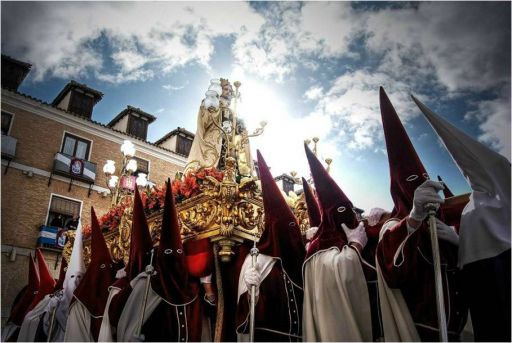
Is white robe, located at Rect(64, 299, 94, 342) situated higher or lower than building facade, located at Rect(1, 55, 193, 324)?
lower

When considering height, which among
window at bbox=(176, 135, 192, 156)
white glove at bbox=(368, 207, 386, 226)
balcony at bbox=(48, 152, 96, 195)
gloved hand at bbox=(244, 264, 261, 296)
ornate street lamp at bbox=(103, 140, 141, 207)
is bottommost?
gloved hand at bbox=(244, 264, 261, 296)

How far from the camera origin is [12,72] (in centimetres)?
1634

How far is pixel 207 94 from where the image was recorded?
569 centimetres

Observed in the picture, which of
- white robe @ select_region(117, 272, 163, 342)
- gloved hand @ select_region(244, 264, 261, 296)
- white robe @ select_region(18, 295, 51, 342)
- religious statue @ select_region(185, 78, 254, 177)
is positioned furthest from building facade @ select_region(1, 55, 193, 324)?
gloved hand @ select_region(244, 264, 261, 296)

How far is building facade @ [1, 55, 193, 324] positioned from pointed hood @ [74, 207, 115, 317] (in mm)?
9825

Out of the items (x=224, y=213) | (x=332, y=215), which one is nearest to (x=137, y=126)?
(x=224, y=213)

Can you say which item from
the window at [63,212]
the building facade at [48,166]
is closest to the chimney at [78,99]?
the building facade at [48,166]

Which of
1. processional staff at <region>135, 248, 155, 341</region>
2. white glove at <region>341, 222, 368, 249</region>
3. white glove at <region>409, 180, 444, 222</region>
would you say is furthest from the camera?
processional staff at <region>135, 248, 155, 341</region>

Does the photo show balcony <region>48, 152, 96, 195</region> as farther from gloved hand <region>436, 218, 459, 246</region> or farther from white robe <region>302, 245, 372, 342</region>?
gloved hand <region>436, 218, 459, 246</region>

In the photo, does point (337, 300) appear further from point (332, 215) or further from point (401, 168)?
point (401, 168)

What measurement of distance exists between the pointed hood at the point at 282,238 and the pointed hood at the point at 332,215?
437mm

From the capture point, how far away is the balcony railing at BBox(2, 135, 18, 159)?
14523 millimetres

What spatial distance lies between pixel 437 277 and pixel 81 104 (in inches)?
737

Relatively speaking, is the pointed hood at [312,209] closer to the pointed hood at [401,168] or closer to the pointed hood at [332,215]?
the pointed hood at [332,215]
